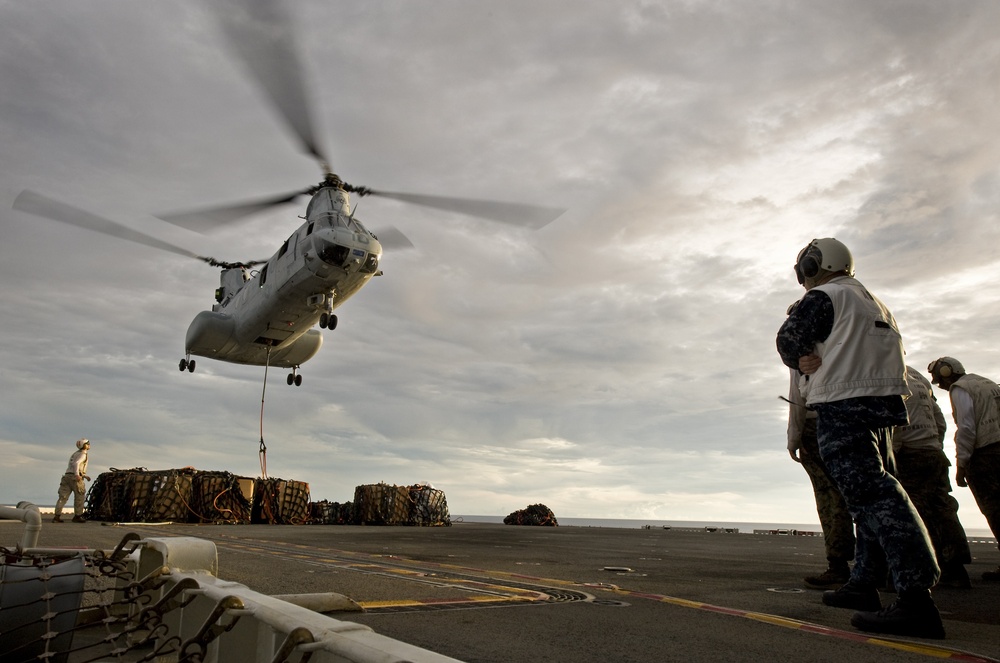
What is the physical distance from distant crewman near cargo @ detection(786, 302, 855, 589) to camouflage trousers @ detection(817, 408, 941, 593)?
4.46 feet

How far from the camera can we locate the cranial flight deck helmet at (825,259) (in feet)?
13.8

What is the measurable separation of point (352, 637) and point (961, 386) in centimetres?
735

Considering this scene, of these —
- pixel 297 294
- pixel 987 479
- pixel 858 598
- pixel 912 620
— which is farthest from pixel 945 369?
pixel 297 294

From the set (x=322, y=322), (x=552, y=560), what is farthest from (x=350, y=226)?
(x=552, y=560)

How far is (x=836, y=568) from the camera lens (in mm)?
5434

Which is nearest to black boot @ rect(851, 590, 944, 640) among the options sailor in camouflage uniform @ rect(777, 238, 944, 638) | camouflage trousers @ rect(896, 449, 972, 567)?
sailor in camouflage uniform @ rect(777, 238, 944, 638)

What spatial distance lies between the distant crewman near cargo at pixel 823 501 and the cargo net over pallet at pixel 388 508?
70.3ft

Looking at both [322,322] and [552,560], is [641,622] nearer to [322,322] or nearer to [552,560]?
[552,560]

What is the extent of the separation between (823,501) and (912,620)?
2.79 meters

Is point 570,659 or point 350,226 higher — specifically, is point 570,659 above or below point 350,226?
below

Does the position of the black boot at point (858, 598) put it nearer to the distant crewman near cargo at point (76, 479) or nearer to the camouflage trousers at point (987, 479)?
the camouflage trousers at point (987, 479)

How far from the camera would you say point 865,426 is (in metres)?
3.68

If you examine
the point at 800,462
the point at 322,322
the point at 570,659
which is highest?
the point at 322,322

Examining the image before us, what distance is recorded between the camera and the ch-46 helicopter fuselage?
16.1 metres
